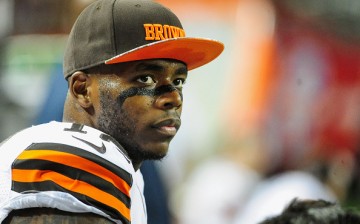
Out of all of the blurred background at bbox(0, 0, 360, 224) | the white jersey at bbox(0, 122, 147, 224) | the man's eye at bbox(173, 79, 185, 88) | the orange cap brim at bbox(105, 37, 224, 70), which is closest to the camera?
the white jersey at bbox(0, 122, 147, 224)

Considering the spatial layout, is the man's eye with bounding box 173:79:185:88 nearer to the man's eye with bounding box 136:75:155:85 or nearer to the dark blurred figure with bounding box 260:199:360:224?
the man's eye with bounding box 136:75:155:85

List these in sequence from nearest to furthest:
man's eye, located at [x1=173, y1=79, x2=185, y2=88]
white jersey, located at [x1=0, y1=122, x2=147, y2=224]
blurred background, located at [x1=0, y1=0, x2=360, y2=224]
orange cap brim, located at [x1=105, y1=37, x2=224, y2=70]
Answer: white jersey, located at [x1=0, y1=122, x2=147, y2=224]
orange cap brim, located at [x1=105, y1=37, x2=224, y2=70]
man's eye, located at [x1=173, y1=79, x2=185, y2=88]
blurred background, located at [x1=0, y1=0, x2=360, y2=224]

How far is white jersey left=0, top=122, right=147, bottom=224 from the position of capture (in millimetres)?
2102

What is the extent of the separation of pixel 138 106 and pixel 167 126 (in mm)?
89

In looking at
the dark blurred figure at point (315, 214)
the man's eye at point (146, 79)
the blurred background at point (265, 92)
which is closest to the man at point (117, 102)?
the man's eye at point (146, 79)

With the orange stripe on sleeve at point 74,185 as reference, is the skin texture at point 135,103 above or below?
above

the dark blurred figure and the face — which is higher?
the face

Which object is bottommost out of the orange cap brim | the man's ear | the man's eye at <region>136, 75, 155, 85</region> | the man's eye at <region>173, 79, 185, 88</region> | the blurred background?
the blurred background

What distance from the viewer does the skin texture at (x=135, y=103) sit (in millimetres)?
2352

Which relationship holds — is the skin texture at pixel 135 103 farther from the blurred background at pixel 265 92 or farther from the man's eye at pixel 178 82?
the blurred background at pixel 265 92

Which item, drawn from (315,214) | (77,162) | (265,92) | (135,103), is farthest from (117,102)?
(265,92)

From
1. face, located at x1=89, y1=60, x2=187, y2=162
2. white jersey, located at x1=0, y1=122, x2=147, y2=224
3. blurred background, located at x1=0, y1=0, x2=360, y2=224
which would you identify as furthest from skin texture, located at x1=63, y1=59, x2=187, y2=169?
A: blurred background, located at x1=0, y1=0, x2=360, y2=224

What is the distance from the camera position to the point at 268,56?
520cm

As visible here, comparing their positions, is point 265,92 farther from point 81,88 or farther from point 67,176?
point 67,176
